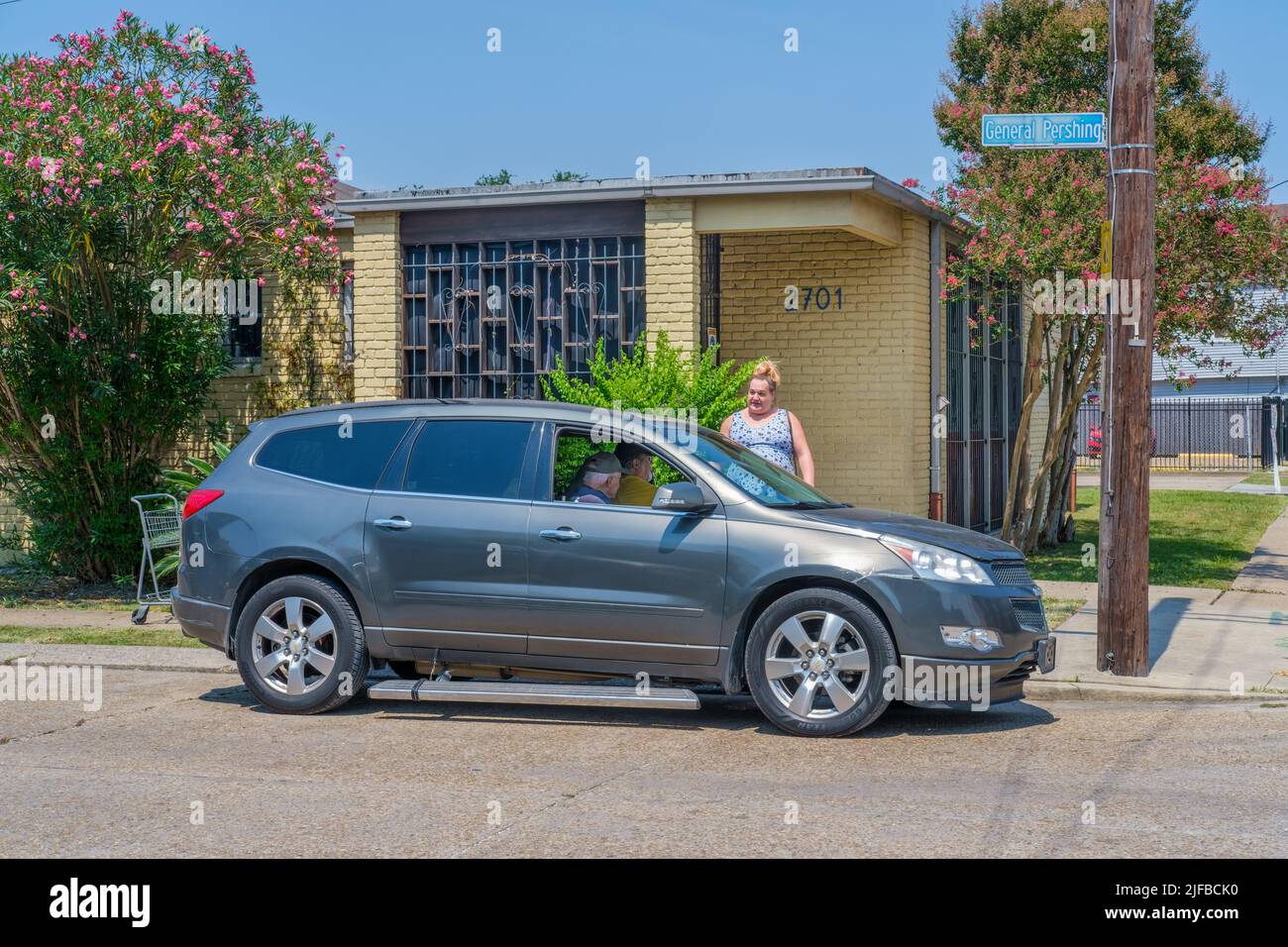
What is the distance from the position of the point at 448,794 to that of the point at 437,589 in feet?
6.29

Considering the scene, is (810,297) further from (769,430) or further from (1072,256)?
(769,430)

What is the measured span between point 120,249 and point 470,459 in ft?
22.6

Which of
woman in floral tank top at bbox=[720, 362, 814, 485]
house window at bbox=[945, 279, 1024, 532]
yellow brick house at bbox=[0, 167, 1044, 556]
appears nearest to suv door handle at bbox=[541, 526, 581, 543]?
woman in floral tank top at bbox=[720, 362, 814, 485]

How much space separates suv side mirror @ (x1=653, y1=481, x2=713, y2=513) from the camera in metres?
7.87

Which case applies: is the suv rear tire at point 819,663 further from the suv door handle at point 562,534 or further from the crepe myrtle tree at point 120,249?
the crepe myrtle tree at point 120,249

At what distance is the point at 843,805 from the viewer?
626cm

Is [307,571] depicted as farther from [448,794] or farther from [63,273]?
[63,273]

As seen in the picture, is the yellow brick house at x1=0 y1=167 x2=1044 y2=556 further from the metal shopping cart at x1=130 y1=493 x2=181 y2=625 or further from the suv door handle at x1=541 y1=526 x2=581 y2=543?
the suv door handle at x1=541 y1=526 x2=581 y2=543

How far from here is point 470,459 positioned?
8.48 meters

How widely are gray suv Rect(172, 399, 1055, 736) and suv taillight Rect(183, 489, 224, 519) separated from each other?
0.04 ft

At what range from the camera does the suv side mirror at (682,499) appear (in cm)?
787

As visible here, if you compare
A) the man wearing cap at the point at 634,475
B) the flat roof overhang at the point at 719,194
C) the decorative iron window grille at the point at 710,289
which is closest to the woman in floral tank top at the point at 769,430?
the man wearing cap at the point at 634,475

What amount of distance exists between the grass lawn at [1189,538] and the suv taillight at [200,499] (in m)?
8.60

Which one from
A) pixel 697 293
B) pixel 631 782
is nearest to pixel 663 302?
pixel 697 293
